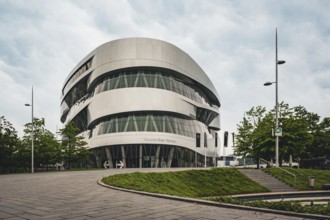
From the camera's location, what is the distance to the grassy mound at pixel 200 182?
57.9 feet

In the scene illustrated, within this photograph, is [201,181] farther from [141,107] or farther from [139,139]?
[141,107]

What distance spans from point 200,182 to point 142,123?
26929mm

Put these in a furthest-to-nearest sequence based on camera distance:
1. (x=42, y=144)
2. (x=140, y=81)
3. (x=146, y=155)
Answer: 1. (x=140, y=81)
2. (x=146, y=155)
3. (x=42, y=144)

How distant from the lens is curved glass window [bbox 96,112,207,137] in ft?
152

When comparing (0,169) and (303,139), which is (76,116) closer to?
(0,169)

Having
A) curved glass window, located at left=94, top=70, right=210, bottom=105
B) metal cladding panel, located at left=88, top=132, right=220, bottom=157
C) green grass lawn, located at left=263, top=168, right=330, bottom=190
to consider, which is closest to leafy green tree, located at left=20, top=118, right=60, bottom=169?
metal cladding panel, located at left=88, top=132, right=220, bottom=157

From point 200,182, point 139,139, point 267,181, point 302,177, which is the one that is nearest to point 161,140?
point 139,139

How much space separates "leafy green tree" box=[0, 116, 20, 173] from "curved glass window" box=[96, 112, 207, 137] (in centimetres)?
1498

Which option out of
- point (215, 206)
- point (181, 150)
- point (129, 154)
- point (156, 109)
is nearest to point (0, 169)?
point (129, 154)

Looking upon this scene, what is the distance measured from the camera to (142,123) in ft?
153

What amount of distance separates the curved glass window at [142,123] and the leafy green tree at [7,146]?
49.2ft

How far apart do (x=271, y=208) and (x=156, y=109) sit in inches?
1556

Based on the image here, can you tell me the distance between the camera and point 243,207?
26.8 ft

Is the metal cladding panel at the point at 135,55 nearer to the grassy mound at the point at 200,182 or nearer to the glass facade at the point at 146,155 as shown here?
the glass facade at the point at 146,155
